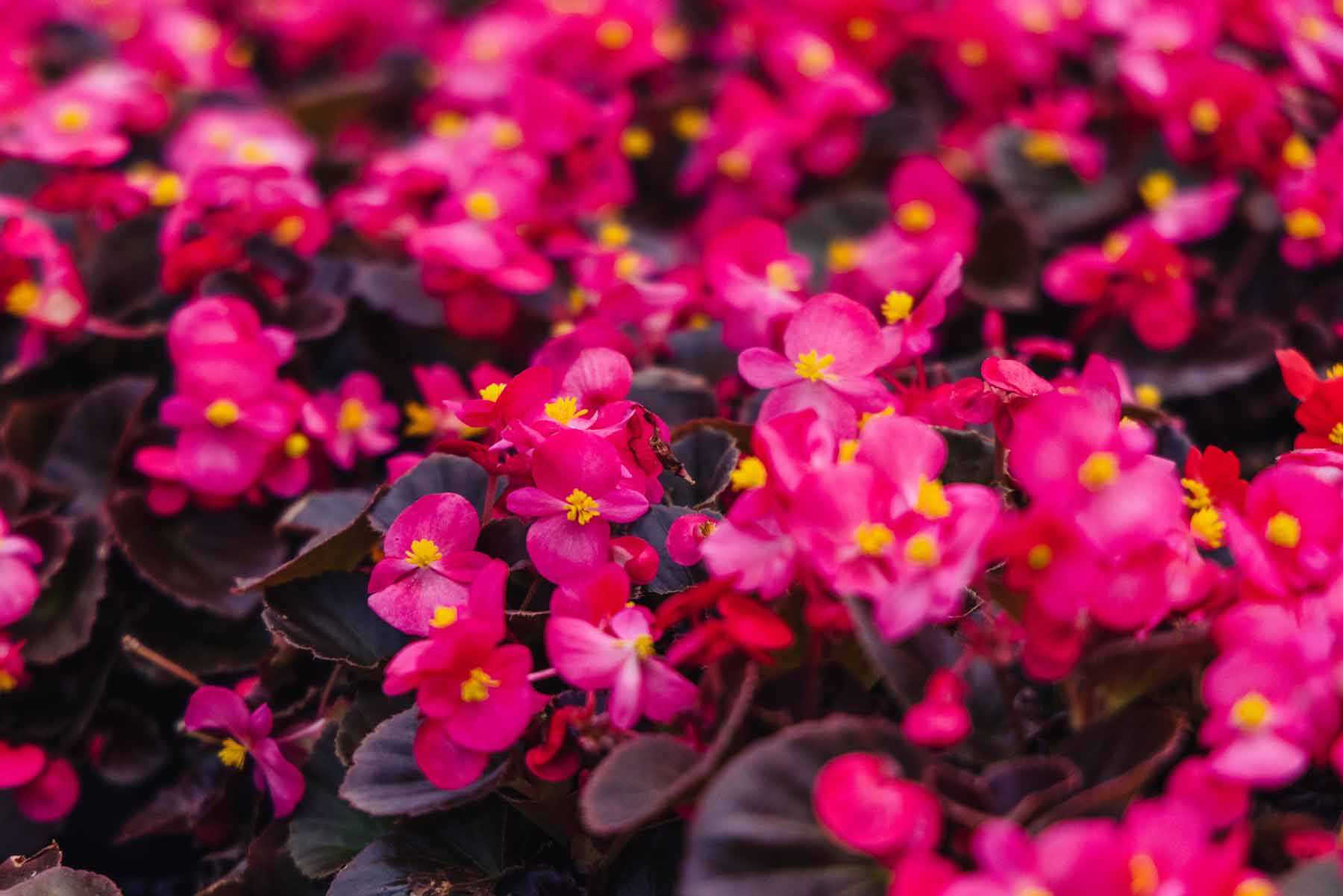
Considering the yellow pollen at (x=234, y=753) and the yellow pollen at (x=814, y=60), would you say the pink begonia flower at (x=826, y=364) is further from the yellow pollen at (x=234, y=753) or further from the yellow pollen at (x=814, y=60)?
the yellow pollen at (x=814, y=60)

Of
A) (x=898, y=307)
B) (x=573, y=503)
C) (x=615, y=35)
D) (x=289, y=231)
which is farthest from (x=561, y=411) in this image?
(x=615, y=35)

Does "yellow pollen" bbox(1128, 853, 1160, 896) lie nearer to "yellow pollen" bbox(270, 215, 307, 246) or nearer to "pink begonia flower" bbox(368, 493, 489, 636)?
"pink begonia flower" bbox(368, 493, 489, 636)

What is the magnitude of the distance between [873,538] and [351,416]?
62 centimetres

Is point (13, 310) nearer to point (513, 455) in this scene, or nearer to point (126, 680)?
point (126, 680)

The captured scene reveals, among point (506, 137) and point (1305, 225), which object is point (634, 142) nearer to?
point (506, 137)

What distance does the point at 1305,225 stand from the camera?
1212 millimetres

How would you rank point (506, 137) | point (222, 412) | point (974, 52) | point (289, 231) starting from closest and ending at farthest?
point (222, 412) < point (289, 231) < point (506, 137) < point (974, 52)

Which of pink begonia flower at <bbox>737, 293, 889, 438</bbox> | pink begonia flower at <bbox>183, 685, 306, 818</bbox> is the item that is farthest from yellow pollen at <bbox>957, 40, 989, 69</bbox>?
pink begonia flower at <bbox>183, 685, 306, 818</bbox>

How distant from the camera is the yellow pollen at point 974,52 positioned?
5.05ft

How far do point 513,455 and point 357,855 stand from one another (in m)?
0.30

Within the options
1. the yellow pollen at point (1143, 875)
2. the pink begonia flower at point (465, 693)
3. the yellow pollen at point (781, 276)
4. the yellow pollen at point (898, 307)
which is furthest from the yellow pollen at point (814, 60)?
the yellow pollen at point (1143, 875)

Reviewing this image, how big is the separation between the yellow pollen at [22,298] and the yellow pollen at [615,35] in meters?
0.78

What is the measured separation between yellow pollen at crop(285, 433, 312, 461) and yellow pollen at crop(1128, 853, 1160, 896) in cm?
78

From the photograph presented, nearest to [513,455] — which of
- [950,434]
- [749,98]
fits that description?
[950,434]
